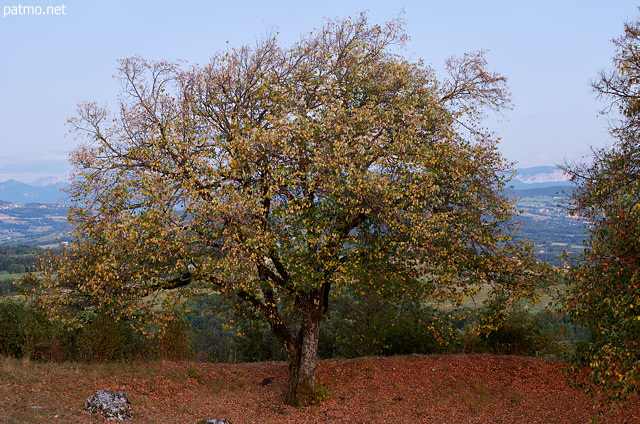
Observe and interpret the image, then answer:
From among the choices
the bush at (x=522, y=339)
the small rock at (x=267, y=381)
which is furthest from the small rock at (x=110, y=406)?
the bush at (x=522, y=339)

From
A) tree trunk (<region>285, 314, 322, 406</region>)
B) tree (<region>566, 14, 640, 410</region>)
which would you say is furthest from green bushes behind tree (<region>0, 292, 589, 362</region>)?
tree (<region>566, 14, 640, 410</region>)

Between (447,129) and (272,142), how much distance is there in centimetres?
603

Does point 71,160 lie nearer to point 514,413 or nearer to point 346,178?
point 346,178

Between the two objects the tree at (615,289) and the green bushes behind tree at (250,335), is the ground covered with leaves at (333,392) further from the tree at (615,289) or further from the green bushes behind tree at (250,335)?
the tree at (615,289)

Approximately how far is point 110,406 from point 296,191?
817 centimetres

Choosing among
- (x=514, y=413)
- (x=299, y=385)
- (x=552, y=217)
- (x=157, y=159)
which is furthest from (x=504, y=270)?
(x=552, y=217)

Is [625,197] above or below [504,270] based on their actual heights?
above

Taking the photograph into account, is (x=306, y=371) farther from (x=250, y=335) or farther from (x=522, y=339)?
(x=250, y=335)

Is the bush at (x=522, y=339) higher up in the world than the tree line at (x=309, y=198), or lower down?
lower down

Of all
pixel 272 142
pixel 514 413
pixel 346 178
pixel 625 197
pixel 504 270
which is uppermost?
pixel 272 142

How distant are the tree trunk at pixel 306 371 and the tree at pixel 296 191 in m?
0.05

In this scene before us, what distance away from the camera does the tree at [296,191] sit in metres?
12.8

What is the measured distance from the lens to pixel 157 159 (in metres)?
13.5

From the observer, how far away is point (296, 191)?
1377cm
